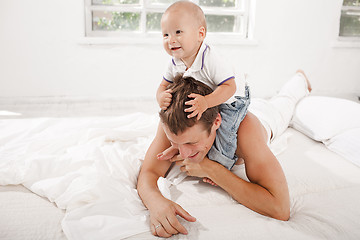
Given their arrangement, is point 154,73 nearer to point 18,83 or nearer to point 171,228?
point 18,83

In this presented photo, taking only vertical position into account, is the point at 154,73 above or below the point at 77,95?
above

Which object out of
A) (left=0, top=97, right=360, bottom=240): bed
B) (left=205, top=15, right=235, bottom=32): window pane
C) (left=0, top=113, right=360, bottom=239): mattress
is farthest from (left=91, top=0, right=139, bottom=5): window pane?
(left=0, top=113, right=360, bottom=239): mattress

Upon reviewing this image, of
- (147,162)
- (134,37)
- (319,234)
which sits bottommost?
(319,234)

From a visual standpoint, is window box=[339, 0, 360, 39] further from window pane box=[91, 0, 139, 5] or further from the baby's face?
the baby's face

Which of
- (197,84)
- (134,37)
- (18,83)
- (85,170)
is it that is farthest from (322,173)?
(18,83)

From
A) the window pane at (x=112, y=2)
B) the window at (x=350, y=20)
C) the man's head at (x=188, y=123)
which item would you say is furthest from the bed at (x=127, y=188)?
the window at (x=350, y=20)

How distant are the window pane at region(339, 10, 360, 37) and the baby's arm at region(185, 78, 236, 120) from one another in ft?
12.0

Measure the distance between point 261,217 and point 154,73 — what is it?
2746mm

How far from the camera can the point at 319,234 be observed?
3.86ft

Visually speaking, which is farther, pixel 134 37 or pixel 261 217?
pixel 134 37

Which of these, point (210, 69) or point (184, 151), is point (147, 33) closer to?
point (210, 69)

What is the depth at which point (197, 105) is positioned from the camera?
1.18 m

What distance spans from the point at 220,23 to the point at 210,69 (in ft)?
9.53

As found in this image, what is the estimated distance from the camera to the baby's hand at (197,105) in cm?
116
